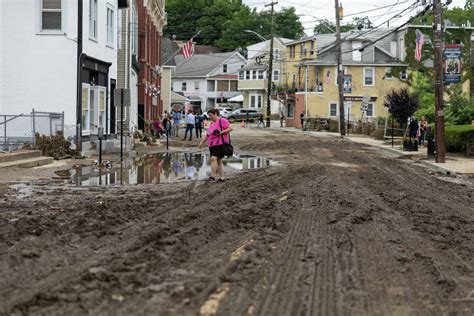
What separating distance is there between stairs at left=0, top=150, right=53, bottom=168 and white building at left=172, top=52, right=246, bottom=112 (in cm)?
8014

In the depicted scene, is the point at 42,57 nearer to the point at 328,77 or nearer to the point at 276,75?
the point at 328,77

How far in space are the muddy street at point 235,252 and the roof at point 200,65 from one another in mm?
88582

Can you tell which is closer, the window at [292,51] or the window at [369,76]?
the window at [369,76]

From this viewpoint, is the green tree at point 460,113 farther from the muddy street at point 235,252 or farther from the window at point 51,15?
the muddy street at point 235,252

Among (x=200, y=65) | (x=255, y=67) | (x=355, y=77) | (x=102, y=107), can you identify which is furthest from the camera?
(x=200, y=65)

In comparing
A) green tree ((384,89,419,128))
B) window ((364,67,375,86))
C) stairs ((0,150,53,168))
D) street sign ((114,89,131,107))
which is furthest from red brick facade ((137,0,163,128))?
window ((364,67,375,86))

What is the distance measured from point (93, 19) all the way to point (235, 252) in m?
20.2

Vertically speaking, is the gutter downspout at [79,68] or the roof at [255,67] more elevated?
the roof at [255,67]

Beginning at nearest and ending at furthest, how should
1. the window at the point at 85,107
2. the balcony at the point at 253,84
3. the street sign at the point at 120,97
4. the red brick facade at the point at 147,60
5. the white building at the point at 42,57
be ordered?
1. the street sign at the point at 120,97
2. the white building at the point at 42,57
3. the window at the point at 85,107
4. the red brick facade at the point at 147,60
5. the balcony at the point at 253,84

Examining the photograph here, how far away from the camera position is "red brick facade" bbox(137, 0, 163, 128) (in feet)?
132

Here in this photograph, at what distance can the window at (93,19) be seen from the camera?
25.7 meters

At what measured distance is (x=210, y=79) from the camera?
4040 inches

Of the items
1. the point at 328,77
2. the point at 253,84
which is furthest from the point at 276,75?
the point at 328,77

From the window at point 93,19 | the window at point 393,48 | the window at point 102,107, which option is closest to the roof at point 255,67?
the window at point 393,48
